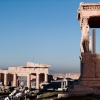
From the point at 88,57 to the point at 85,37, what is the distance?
1972 millimetres

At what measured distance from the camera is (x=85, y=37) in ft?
84.3

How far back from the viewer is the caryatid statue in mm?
25312

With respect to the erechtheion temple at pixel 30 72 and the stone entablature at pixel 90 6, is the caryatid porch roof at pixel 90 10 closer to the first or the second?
the stone entablature at pixel 90 6

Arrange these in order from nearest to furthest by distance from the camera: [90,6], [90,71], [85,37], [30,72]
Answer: [90,71] < [90,6] < [85,37] < [30,72]

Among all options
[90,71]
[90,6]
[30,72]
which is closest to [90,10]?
[90,6]

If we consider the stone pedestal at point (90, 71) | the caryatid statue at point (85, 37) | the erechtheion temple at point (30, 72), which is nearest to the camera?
the stone pedestal at point (90, 71)

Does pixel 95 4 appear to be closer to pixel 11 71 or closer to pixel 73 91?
pixel 73 91

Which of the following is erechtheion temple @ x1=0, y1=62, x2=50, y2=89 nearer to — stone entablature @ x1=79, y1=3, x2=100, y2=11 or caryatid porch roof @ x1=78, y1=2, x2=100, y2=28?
caryatid porch roof @ x1=78, y1=2, x2=100, y2=28

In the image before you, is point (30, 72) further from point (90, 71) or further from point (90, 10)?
point (90, 71)

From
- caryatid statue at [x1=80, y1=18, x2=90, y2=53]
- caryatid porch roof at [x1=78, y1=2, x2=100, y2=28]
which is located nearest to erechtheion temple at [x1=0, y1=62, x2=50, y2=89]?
caryatid statue at [x1=80, y1=18, x2=90, y2=53]

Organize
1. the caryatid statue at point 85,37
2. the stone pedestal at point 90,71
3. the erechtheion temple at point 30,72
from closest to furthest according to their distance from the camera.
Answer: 1. the stone pedestal at point 90,71
2. the caryatid statue at point 85,37
3. the erechtheion temple at point 30,72

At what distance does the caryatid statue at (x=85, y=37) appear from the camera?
25.3m

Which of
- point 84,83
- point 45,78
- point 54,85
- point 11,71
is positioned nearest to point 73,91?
point 84,83

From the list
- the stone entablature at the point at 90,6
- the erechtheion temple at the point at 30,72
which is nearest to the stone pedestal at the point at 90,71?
the stone entablature at the point at 90,6
